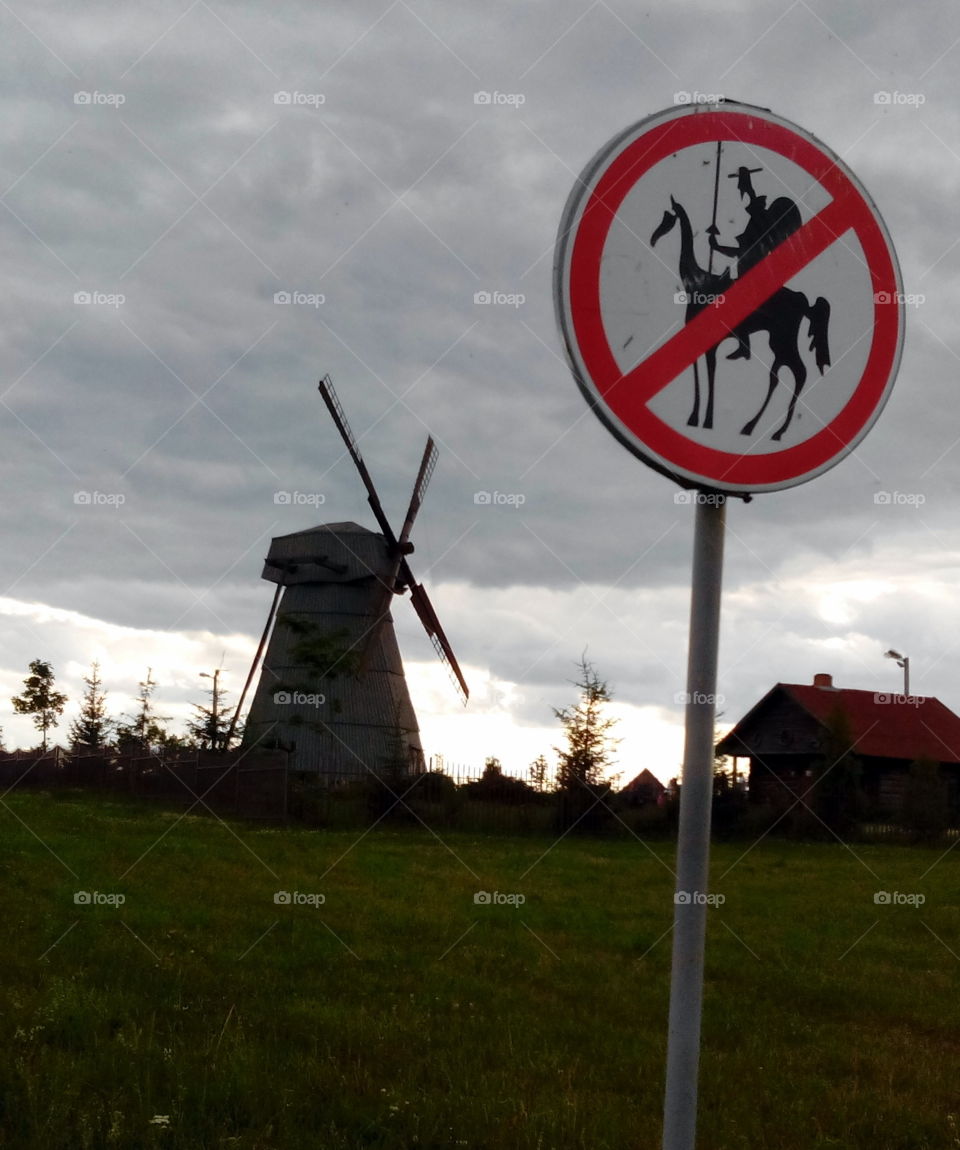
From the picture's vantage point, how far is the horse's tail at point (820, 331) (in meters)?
2.99

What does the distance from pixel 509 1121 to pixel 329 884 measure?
895 cm

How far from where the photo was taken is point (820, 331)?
9.86 feet

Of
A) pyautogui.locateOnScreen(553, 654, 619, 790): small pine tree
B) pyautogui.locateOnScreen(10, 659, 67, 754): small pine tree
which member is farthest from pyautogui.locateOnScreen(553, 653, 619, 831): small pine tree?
pyautogui.locateOnScreen(10, 659, 67, 754): small pine tree

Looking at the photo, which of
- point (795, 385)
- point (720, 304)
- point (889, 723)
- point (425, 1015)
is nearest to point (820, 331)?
point (795, 385)

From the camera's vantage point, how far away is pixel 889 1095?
6496 mm

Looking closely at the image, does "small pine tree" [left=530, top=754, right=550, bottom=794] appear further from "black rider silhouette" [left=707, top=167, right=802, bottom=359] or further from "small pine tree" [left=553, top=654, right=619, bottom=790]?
"black rider silhouette" [left=707, top=167, right=802, bottom=359]

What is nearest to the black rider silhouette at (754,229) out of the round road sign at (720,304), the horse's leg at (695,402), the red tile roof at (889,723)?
the round road sign at (720,304)

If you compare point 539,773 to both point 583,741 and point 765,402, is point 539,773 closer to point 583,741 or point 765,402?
point 583,741

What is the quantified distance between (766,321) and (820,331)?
0.16 metres

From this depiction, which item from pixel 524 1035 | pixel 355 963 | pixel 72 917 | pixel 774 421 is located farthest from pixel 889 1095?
pixel 72 917

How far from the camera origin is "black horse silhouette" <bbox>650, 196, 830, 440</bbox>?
289 centimetres

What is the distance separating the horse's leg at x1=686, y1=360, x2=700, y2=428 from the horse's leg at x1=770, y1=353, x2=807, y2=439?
7.4 inches

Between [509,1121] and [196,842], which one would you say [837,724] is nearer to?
[196,842]

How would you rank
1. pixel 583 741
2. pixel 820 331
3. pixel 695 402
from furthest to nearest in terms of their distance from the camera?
pixel 583 741, pixel 820 331, pixel 695 402
